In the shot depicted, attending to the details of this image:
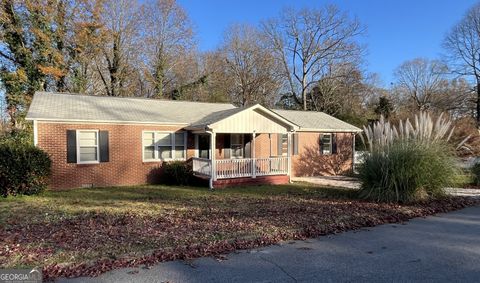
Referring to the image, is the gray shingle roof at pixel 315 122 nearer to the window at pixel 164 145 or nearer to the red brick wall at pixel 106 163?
the window at pixel 164 145

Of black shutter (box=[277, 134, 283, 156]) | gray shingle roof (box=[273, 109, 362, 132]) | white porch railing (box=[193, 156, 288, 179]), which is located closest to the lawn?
white porch railing (box=[193, 156, 288, 179])

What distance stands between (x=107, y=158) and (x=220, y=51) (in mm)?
21754

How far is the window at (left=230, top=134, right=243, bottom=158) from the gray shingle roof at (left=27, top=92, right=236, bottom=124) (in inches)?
73.5

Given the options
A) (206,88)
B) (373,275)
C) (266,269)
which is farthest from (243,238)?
(206,88)

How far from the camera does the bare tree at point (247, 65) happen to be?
104 feet

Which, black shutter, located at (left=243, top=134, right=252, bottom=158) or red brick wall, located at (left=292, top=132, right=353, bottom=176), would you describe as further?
red brick wall, located at (left=292, top=132, right=353, bottom=176)

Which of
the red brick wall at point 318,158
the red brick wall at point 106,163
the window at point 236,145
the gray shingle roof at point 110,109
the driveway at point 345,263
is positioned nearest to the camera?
the driveway at point 345,263

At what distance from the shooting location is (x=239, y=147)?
16.4m

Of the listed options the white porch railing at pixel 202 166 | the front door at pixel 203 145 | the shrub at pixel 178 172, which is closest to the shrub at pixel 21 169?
the shrub at pixel 178 172

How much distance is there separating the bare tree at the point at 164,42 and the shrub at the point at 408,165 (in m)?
22.2

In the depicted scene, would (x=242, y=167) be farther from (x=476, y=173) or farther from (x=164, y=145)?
(x=476, y=173)

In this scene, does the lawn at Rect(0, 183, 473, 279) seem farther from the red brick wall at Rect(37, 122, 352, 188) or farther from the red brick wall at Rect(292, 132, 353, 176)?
the red brick wall at Rect(292, 132, 353, 176)

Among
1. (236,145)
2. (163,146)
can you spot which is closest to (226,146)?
(236,145)

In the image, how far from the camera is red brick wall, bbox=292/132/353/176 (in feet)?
58.1
